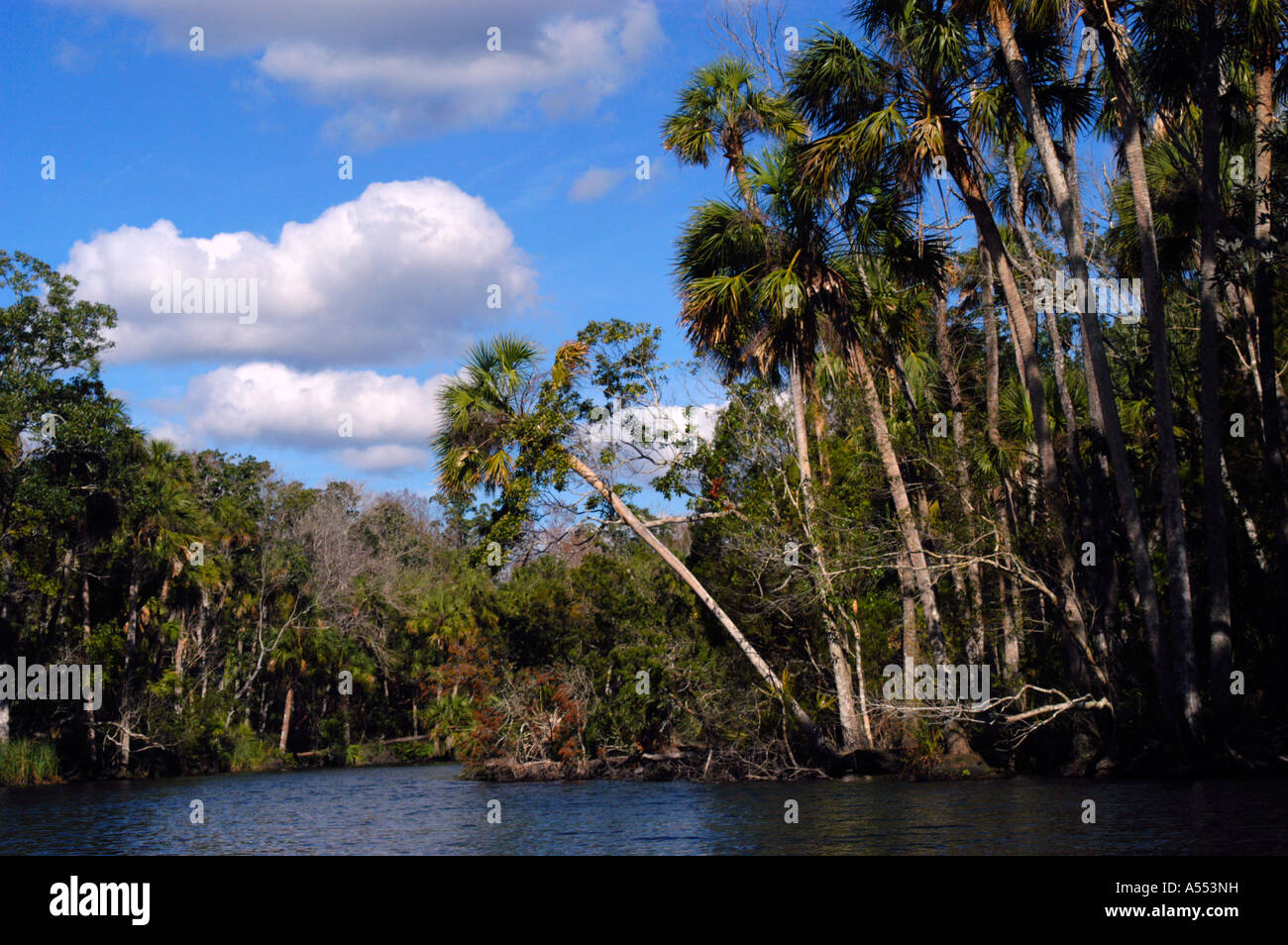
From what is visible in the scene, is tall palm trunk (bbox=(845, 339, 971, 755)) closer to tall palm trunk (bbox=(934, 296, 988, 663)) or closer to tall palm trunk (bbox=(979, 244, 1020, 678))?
tall palm trunk (bbox=(934, 296, 988, 663))

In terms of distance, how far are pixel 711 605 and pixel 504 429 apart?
6175mm

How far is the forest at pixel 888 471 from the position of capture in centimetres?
1806

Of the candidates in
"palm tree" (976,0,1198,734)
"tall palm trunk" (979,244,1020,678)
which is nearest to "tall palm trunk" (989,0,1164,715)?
"palm tree" (976,0,1198,734)

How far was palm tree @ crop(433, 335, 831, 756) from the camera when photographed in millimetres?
25484

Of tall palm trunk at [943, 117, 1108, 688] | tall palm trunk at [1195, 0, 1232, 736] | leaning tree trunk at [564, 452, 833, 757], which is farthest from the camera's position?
leaning tree trunk at [564, 452, 833, 757]

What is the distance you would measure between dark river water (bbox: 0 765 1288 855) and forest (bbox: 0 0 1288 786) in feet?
7.01

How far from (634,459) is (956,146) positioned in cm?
1031

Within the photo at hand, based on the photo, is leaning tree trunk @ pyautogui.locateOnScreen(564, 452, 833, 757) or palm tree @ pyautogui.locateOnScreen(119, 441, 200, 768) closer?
leaning tree trunk @ pyautogui.locateOnScreen(564, 452, 833, 757)

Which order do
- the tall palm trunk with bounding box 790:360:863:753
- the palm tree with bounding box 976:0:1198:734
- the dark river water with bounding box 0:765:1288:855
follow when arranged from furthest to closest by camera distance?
the tall palm trunk with bounding box 790:360:863:753 < the palm tree with bounding box 976:0:1198:734 < the dark river water with bounding box 0:765:1288:855

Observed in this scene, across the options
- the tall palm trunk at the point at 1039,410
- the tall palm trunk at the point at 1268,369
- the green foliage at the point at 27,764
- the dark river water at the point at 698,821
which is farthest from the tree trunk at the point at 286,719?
the tall palm trunk at the point at 1268,369

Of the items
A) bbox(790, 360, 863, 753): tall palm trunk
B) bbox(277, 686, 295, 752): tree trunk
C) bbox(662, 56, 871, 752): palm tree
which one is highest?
bbox(662, 56, 871, 752): palm tree

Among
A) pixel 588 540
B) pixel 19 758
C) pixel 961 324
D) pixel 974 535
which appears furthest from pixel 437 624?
pixel 974 535

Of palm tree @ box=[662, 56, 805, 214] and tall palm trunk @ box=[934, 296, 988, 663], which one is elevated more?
palm tree @ box=[662, 56, 805, 214]
